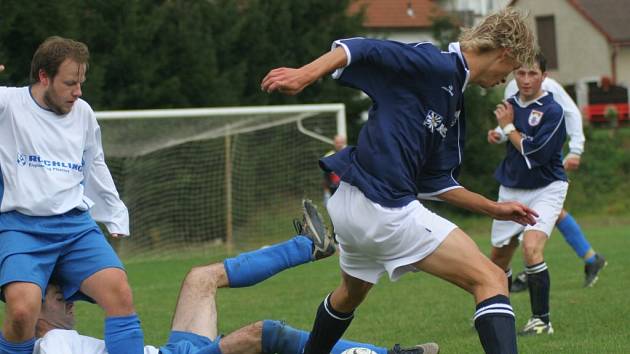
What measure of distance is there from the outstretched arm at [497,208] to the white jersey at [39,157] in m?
1.99

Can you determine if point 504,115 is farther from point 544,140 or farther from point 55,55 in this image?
point 55,55

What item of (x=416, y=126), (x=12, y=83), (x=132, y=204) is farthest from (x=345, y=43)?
(x=12, y=83)

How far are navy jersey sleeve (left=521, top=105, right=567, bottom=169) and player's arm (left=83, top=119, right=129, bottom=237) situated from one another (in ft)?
11.1

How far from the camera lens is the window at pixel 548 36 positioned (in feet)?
147

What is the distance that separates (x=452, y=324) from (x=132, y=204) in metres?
8.94

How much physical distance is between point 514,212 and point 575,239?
231 inches

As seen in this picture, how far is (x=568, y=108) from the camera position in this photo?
981 cm

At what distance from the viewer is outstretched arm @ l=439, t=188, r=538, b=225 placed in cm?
556

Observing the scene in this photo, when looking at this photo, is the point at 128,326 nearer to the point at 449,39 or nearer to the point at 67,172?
the point at 67,172

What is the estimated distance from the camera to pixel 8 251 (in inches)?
225

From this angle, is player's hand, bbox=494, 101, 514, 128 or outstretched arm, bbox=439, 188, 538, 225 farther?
player's hand, bbox=494, 101, 514, 128

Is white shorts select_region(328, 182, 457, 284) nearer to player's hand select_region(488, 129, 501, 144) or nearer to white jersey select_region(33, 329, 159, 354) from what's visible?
white jersey select_region(33, 329, 159, 354)

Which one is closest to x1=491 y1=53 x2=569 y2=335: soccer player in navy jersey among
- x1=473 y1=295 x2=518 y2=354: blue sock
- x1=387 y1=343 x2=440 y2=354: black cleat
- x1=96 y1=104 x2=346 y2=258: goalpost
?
x1=387 y1=343 x2=440 y2=354: black cleat

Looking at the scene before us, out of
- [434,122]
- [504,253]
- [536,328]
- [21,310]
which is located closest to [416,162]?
[434,122]
